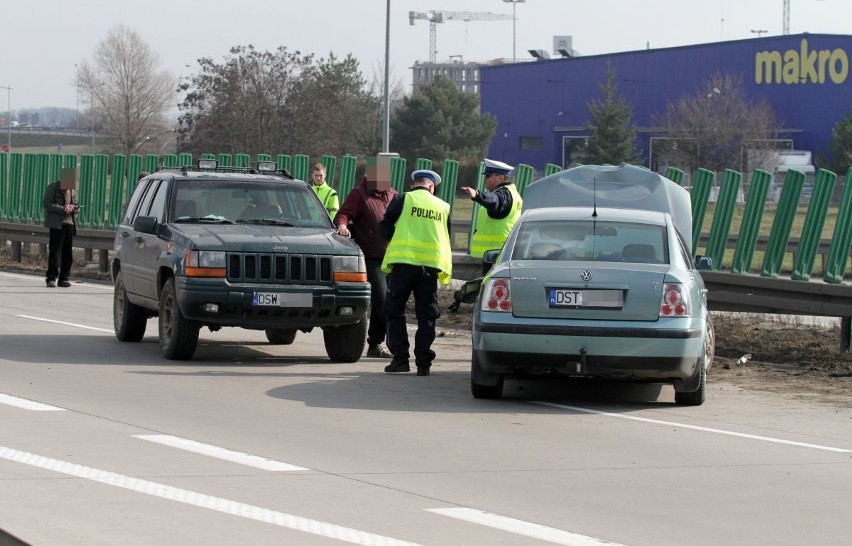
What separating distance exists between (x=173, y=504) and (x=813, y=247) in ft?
32.0

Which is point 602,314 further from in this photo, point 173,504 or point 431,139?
point 431,139

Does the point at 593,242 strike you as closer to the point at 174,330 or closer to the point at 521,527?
the point at 174,330

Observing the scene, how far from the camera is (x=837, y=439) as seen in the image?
Result: 9.77 meters

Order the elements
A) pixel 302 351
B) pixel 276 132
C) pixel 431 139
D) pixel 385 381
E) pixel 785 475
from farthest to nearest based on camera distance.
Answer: pixel 431 139 → pixel 276 132 → pixel 302 351 → pixel 385 381 → pixel 785 475

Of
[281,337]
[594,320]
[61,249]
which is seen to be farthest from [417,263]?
[61,249]

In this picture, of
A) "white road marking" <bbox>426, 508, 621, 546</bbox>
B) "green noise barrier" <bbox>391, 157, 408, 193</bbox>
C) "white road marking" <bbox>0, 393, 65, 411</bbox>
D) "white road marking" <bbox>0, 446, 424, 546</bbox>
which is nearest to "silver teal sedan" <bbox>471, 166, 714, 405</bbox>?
"white road marking" <bbox>0, 393, 65, 411</bbox>

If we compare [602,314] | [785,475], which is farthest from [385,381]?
[785,475]

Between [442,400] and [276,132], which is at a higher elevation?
[276,132]

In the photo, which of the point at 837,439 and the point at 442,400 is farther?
the point at 442,400

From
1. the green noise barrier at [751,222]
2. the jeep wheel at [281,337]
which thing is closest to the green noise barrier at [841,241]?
the green noise barrier at [751,222]

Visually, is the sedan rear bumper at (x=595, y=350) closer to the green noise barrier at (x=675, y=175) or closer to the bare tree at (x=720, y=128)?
the green noise barrier at (x=675, y=175)

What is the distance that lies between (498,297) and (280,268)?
2.97 metres

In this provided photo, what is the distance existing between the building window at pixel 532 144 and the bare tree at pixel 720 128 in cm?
1713

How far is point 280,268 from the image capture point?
13195 mm
